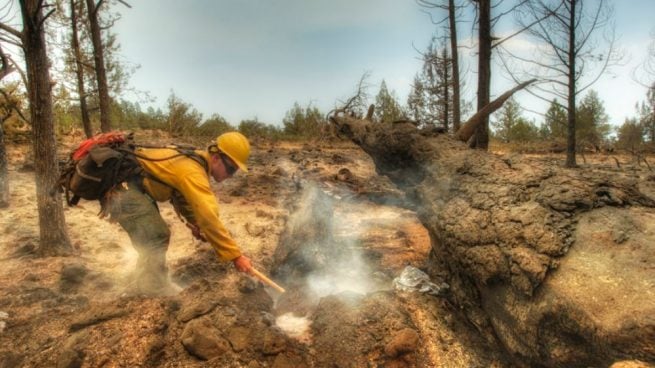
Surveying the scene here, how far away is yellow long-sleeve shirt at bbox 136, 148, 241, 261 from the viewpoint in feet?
8.50

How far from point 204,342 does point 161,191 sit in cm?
A: 134

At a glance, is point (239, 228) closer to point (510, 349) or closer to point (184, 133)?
point (510, 349)

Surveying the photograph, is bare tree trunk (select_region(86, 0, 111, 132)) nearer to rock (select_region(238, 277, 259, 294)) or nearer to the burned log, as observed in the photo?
rock (select_region(238, 277, 259, 294))

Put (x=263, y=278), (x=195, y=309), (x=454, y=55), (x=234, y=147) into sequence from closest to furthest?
(x=195, y=309), (x=263, y=278), (x=234, y=147), (x=454, y=55)

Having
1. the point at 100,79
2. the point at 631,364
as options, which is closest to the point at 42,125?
the point at 100,79

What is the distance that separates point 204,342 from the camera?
2166 millimetres

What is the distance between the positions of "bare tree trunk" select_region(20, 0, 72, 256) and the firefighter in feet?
4.58

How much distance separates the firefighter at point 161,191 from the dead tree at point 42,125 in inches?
55.1

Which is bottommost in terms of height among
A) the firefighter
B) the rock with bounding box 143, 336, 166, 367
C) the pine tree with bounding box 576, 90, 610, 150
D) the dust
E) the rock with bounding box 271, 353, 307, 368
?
the dust

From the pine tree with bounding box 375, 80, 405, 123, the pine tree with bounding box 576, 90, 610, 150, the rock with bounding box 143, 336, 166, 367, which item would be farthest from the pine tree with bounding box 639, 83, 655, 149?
the rock with bounding box 143, 336, 166, 367

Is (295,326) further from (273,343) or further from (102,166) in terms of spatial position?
(102,166)

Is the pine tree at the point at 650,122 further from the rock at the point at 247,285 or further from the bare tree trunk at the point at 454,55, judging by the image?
the rock at the point at 247,285

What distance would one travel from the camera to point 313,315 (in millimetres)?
2885

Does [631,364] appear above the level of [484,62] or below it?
below
